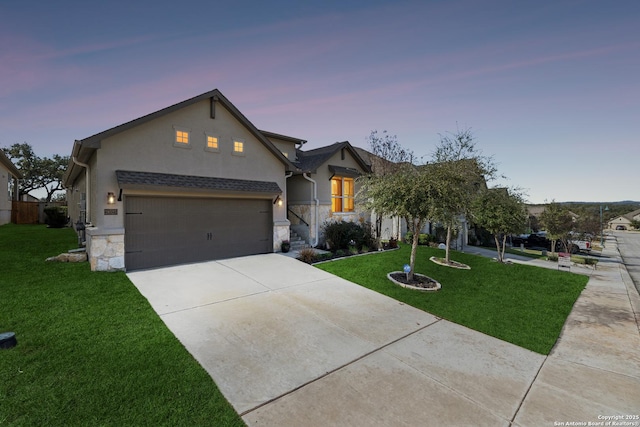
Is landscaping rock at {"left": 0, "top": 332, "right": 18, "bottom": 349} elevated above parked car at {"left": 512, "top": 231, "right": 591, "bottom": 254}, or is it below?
above

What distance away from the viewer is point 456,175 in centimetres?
838

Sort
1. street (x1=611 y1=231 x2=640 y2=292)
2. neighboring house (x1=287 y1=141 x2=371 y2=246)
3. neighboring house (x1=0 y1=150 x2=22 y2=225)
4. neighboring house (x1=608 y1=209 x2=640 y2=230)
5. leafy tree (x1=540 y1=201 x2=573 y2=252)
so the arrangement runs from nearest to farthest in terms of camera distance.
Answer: street (x1=611 y1=231 x2=640 y2=292)
neighboring house (x1=287 y1=141 x2=371 y2=246)
neighboring house (x1=0 y1=150 x2=22 y2=225)
leafy tree (x1=540 y1=201 x2=573 y2=252)
neighboring house (x1=608 y1=209 x2=640 y2=230)

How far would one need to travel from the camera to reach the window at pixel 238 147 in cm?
1092

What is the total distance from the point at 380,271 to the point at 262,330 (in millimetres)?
5455

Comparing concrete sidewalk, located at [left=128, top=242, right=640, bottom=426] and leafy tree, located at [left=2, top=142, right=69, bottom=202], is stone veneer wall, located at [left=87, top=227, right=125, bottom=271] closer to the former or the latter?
concrete sidewalk, located at [left=128, top=242, right=640, bottom=426]

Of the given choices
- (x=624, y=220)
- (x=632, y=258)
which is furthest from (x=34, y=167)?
(x=624, y=220)

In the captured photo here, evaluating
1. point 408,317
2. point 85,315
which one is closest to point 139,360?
point 85,315

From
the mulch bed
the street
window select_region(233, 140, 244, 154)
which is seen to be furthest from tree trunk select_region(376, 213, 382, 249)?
the street

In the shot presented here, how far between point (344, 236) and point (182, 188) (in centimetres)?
753

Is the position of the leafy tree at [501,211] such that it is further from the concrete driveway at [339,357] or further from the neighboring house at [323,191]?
the concrete driveway at [339,357]

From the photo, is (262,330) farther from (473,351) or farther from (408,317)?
(473,351)

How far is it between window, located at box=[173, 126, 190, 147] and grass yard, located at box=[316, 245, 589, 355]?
6.82m

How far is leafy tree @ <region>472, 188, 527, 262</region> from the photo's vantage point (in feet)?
39.4

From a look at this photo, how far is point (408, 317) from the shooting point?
239 inches
